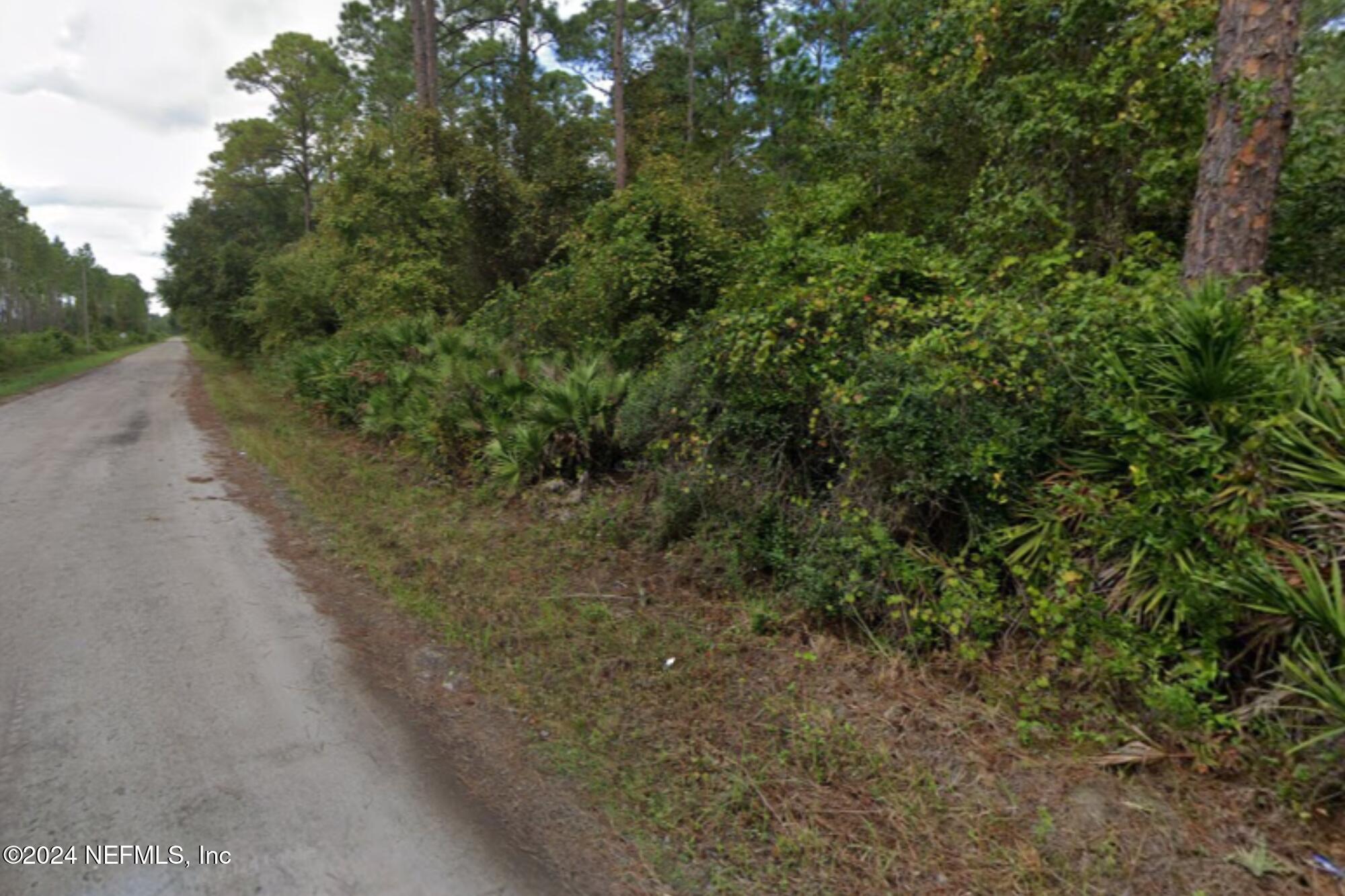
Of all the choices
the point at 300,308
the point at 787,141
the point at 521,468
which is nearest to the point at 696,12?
A: the point at 787,141

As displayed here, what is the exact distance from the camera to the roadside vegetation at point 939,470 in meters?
3.23

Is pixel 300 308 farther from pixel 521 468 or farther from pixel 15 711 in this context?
pixel 15 711

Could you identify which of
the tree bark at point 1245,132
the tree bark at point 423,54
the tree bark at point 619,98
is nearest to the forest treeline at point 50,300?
the tree bark at point 423,54

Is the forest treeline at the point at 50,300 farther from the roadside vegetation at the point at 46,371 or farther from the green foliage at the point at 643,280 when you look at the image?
the green foliage at the point at 643,280

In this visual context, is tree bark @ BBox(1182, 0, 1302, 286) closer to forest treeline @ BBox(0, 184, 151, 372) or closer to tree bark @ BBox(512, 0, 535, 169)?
tree bark @ BBox(512, 0, 535, 169)

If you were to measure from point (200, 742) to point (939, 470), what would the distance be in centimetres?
421

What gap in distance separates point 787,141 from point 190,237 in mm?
29312

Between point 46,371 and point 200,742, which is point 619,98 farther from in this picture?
point 46,371

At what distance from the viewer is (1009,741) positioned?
11.7ft

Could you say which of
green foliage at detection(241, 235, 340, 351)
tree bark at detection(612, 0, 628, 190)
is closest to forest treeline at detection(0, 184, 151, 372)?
green foliage at detection(241, 235, 340, 351)

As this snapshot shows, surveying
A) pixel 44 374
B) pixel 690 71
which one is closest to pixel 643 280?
pixel 690 71

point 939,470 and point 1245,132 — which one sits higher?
Answer: point 1245,132

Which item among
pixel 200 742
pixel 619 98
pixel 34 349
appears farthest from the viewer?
pixel 34 349

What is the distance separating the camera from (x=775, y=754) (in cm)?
365
